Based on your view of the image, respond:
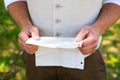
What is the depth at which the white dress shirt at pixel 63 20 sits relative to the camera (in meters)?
1.72

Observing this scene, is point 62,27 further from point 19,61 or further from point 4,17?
point 4,17

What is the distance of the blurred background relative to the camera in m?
3.68

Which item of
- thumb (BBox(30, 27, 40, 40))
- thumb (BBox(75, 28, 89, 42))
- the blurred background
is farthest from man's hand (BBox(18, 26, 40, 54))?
the blurred background

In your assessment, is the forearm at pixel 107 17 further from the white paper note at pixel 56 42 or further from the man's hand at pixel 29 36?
the man's hand at pixel 29 36

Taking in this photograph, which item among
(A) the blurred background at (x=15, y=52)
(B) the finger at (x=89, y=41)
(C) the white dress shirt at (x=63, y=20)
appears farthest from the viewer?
(A) the blurred background at (x=15, y=52)

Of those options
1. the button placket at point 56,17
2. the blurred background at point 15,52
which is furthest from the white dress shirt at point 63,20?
the blurred background at point 15,52

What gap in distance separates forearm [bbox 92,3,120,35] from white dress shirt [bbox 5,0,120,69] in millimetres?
28

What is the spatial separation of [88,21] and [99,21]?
6cm

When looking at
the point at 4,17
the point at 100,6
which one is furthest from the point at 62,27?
the point at 4,17

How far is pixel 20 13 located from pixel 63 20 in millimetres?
261

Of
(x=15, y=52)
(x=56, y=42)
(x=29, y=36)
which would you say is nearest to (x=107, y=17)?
(x=56, y=42)

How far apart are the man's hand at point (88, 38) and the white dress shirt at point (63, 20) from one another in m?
0.07

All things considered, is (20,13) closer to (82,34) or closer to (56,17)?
(56,17)

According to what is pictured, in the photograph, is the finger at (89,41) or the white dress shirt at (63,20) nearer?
the finger at (89,41)
